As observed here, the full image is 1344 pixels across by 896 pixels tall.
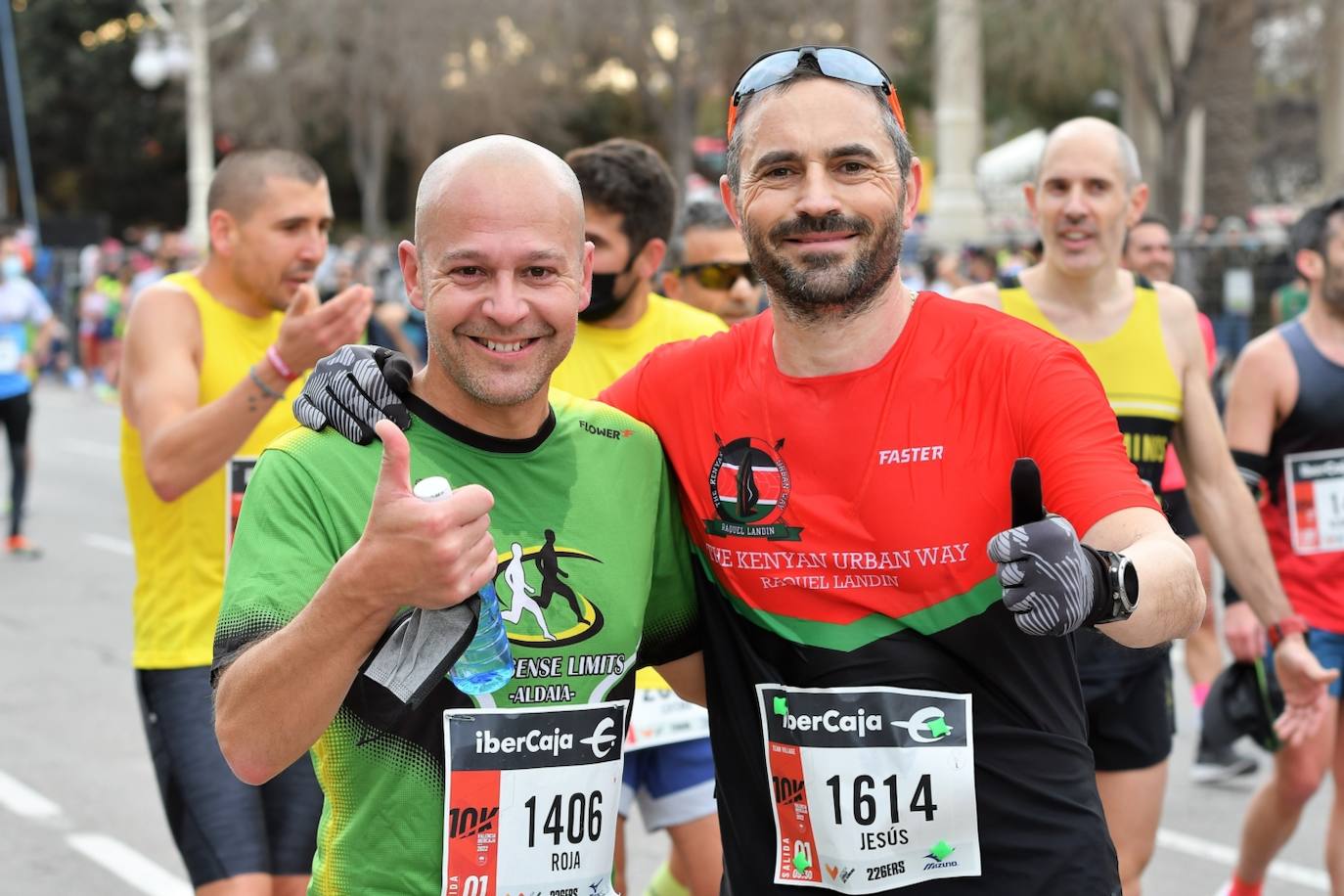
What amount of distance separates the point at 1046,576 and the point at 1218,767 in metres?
4.84

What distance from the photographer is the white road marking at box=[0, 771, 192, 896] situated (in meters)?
5.57

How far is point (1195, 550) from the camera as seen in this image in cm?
737

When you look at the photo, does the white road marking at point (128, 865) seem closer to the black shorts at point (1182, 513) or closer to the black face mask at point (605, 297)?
the black face mask at point (605, 297)

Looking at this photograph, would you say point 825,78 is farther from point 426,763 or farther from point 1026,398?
point 426,763

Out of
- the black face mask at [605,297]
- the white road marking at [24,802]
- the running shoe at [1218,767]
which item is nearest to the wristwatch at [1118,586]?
the black face mask at [605,297]

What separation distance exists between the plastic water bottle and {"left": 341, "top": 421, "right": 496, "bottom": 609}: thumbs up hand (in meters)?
0.29

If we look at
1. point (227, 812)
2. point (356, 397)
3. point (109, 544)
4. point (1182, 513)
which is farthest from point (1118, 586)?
point (109, 544)

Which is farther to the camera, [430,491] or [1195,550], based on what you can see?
[1195,550]

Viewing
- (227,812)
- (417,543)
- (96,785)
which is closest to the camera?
(417,543)

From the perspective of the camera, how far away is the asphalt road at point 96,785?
18.5 feet

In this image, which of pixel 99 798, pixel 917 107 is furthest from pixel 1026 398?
pixel 917 107

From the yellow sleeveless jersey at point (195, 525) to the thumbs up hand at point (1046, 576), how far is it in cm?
245

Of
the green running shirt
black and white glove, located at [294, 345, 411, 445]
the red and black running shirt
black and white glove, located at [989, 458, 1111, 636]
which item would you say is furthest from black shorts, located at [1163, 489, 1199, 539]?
black and white glove, located at [294, 345, 411, 445]

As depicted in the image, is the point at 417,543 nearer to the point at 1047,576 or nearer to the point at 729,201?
the point at 1047,576
